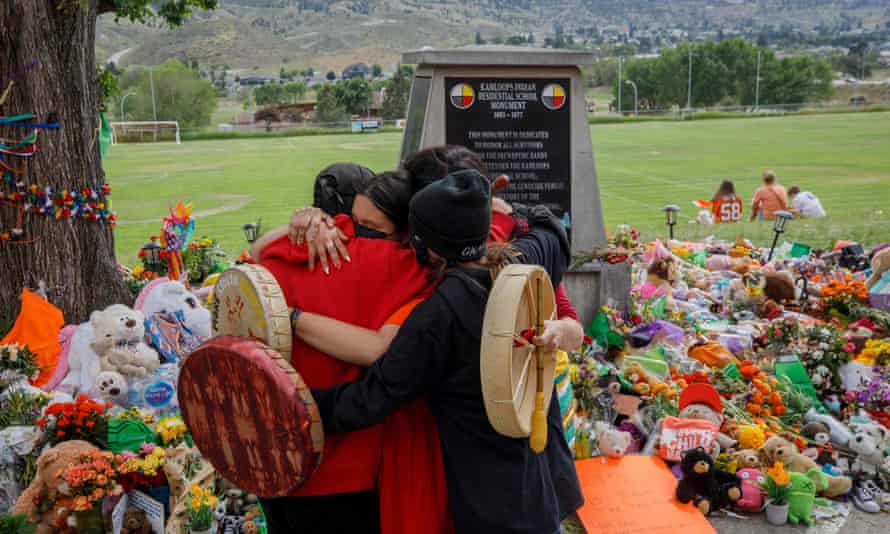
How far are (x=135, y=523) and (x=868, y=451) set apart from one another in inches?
156

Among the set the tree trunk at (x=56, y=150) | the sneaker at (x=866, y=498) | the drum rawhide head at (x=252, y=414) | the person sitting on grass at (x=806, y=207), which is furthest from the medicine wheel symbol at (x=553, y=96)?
the person sitting on grass at (x=806, y=207)

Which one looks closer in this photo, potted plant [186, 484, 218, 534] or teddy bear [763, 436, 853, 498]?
potted plant [186, 484, 218, 534]

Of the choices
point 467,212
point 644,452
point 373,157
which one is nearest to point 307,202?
point 373,157

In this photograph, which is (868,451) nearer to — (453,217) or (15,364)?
(453,217)

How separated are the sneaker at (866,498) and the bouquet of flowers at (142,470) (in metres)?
3.66

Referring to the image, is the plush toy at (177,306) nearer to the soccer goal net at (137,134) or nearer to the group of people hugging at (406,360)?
the group of people hugging at (406,360)

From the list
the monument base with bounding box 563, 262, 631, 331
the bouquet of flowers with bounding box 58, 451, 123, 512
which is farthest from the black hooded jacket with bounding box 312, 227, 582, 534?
the monument base with bounding box 563, 262, 631, 331

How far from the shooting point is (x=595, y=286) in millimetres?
6598

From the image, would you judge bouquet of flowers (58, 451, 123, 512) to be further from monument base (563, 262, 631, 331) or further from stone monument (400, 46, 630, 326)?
monument base (563, 262, 631, 331)

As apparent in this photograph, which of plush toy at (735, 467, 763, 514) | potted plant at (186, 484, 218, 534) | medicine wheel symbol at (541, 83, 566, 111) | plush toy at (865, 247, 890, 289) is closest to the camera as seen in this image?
potted plant at (186, 484, 218, 534)

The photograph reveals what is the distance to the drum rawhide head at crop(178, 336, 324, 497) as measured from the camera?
2.24 m

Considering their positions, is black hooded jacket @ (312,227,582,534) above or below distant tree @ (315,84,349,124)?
below

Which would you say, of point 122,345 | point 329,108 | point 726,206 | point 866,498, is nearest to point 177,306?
point 122,345

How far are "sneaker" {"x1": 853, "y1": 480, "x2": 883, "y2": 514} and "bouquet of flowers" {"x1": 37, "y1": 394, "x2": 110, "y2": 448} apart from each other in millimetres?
4028
